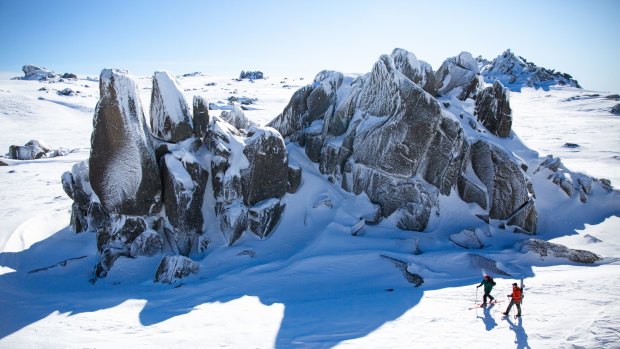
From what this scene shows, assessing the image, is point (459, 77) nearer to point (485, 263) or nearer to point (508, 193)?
point (508, 193)

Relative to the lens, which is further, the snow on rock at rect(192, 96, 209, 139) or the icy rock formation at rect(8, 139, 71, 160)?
the icy rock formation at rect(8, 139, 71, 160)

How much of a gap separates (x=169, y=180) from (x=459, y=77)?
1932 centimetres

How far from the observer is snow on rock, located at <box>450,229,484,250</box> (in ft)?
48.8

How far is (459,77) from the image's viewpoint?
73.0 ft

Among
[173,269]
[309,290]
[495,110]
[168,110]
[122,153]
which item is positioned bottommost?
[173,269]

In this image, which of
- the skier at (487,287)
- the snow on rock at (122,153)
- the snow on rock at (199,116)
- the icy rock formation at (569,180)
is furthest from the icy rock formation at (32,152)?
the icy rock formation at (569,180)

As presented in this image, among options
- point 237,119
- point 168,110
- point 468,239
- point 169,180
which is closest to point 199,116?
point 168,110

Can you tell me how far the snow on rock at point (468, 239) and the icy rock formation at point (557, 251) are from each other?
1.68 meters


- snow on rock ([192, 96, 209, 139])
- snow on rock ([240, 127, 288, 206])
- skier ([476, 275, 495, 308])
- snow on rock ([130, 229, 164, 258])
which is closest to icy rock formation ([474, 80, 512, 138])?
snow on rock ([240, 127, 288, 206])

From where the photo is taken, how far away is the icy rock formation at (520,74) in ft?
240

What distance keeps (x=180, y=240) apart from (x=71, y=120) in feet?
140

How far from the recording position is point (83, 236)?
16000mm

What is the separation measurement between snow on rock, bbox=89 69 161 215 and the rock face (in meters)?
0.04

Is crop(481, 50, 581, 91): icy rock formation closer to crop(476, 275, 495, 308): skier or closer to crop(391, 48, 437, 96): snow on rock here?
crop(391, 48, 437, 96): snow on rock
